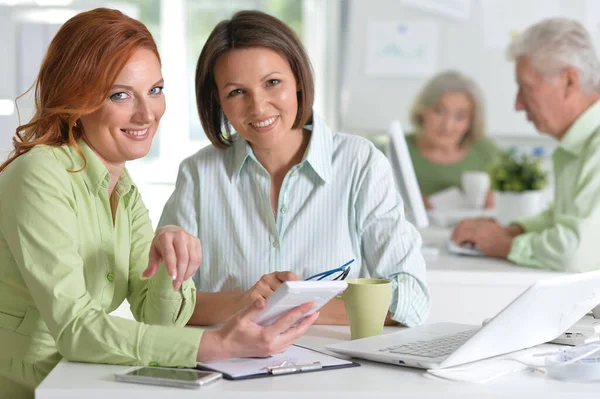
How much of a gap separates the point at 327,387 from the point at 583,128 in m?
2.07

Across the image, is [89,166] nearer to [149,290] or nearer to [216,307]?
[149,290]

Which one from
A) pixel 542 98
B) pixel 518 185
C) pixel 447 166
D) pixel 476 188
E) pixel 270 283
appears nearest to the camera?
pixel 270 283

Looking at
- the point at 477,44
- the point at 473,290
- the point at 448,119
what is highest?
the point at 477,44

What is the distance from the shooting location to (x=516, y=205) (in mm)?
3395

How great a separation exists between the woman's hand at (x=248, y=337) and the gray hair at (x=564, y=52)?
2081 mm

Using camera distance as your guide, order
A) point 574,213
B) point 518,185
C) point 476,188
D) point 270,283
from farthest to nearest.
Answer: point 476,188, point 518,185, point 574,213, point 270,283

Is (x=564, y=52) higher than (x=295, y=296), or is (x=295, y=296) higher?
(x=564, y=52)

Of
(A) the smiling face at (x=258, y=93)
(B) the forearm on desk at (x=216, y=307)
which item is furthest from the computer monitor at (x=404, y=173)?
(B) the forearm on desk at (x=216, y=307)

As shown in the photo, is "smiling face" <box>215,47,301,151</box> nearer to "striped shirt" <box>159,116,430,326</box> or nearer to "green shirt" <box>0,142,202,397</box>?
"striped shirt" <box>159,116,430,326</box>

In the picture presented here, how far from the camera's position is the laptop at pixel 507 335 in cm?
125

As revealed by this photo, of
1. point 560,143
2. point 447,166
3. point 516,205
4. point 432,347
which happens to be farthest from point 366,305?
point 447,166

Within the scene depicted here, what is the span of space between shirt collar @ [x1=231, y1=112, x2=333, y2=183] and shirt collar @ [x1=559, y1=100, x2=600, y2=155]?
1.27 m

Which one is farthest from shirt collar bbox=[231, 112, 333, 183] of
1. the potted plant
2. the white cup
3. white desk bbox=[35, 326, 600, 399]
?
the white cup

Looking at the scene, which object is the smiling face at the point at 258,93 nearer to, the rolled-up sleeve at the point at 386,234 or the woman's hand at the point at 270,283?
the rolled-up sleeve at the point at 386,234
